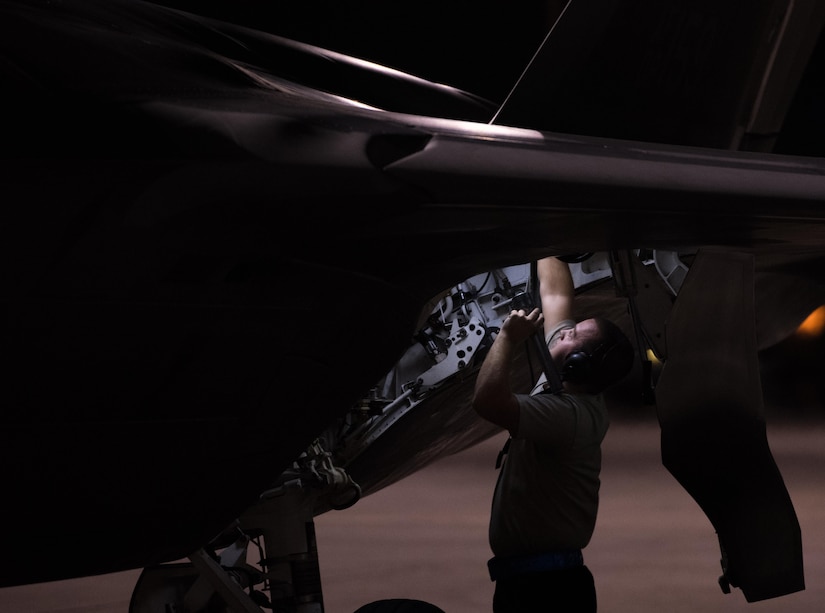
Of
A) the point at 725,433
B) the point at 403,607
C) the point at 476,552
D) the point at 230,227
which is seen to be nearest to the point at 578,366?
the point at 725,433

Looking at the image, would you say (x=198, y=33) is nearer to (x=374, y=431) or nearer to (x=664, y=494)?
(x=374, y=431)

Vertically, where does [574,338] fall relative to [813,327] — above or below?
below

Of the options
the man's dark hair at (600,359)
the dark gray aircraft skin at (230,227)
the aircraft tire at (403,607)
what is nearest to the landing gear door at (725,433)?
the man's dark hair at (600,359)

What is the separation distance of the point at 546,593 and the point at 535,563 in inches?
3.4

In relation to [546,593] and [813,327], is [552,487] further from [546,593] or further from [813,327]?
[813,327]

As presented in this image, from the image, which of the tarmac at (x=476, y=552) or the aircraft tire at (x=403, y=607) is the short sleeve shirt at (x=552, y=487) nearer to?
the aircraft tire at (x=403, y=607)

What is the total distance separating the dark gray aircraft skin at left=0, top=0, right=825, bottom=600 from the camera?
189 centimetres

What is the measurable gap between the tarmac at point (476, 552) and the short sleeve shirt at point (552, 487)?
2.84 meters

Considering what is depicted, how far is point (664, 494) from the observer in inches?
424

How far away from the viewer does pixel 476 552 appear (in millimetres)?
7762

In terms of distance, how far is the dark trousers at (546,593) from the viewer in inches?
123

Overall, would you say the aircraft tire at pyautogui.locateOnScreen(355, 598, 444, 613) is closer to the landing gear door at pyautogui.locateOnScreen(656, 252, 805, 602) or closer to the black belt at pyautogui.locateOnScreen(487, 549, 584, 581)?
the black belt at pyautogui.locateOnScreen(487, 549, 584, 581)

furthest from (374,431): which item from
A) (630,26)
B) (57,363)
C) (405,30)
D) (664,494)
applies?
(664,494)

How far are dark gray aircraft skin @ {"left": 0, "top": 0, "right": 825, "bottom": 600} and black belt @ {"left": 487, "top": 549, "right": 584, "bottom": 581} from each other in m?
0.94
